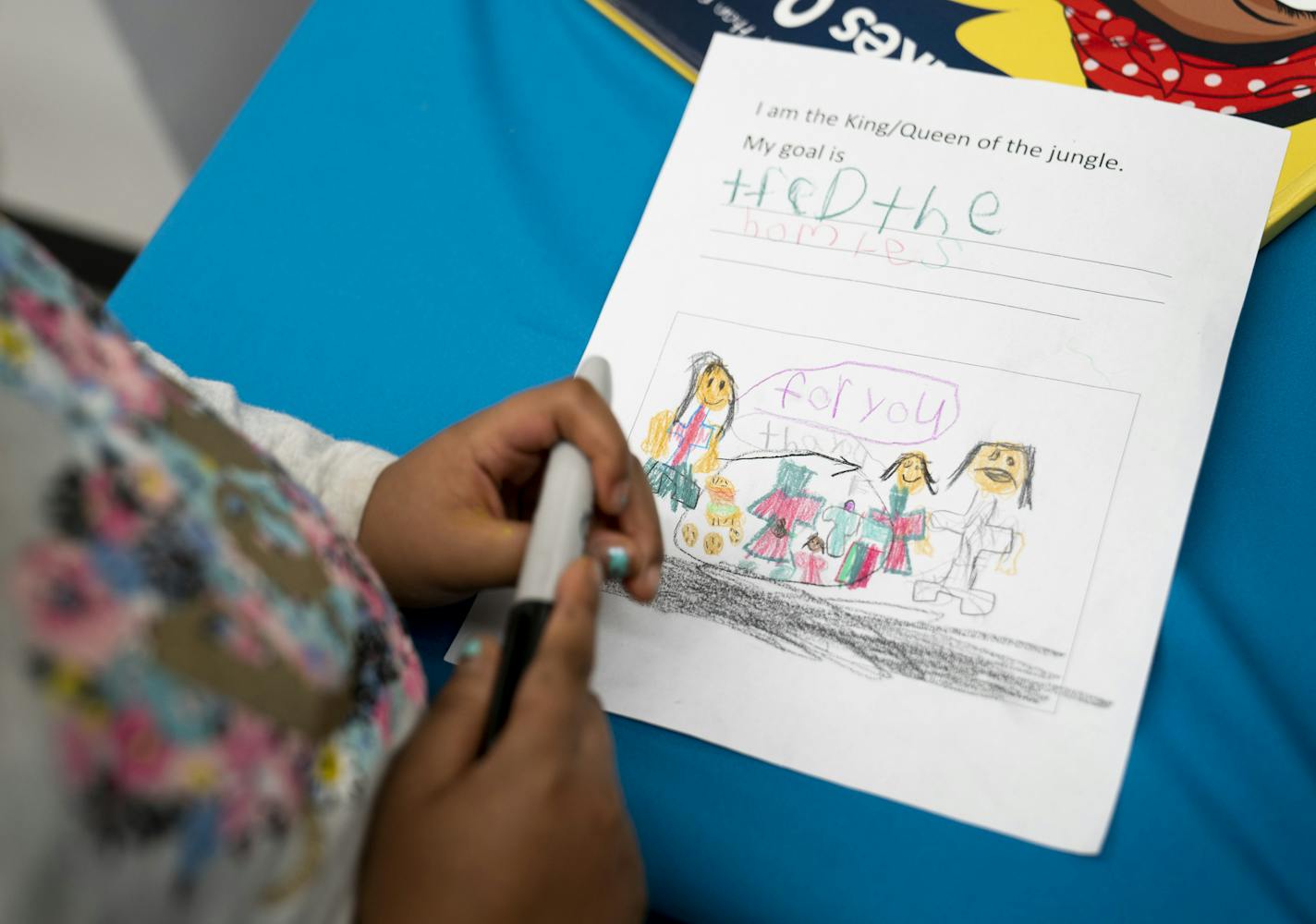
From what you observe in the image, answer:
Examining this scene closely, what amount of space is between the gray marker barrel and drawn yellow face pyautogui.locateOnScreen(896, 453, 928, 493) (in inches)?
5.7

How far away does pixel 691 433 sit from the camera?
1.55ft

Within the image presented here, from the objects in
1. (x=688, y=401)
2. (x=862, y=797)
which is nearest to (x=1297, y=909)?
(x=862, y=797)

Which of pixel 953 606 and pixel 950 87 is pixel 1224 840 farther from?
pixel 950 87

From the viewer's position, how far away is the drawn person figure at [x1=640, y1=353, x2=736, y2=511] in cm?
46

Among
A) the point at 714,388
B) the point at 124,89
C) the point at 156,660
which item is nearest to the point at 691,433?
the point at 714,388

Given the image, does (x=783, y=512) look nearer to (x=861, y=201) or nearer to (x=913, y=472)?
(x=913, y=472)

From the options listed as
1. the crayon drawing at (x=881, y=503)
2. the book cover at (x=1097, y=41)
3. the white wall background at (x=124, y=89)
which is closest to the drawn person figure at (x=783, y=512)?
the crayon drawing at (x=881, y=503)

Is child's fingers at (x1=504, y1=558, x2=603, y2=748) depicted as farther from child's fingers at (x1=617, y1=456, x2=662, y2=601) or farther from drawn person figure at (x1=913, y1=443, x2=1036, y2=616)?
drawn person figure at (x1=913, y1=443, x2=1036, y2=616)

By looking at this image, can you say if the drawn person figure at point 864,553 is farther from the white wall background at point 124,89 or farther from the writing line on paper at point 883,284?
the white wall background at point 124,89

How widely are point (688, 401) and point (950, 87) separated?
223mm

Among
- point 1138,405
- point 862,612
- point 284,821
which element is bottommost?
point 284,821

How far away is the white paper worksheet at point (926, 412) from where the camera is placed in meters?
0.40

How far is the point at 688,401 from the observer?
0.48 metres

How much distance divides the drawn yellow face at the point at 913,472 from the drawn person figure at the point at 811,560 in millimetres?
46
